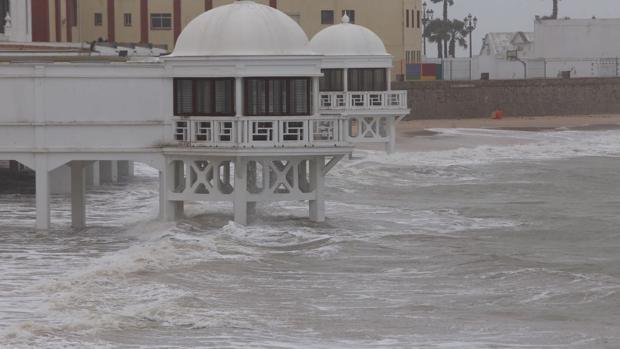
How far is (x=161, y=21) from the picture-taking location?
261ft

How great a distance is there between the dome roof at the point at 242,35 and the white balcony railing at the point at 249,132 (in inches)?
49.4

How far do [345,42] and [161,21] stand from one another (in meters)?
26.6

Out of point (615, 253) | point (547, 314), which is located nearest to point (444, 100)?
point (615, 253)

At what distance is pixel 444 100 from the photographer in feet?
283

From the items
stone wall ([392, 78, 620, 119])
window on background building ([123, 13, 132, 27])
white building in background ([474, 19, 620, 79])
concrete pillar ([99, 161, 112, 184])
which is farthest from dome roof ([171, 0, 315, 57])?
white building in background ([474, 19, 620, 79])

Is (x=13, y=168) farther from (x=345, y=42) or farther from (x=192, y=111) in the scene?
(x=192, y=111)

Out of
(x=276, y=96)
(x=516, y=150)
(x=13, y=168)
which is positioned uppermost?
(x=276, y=96)

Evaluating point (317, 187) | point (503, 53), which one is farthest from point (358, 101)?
point (503, 53)

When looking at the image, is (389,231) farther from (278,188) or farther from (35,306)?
(35,306)

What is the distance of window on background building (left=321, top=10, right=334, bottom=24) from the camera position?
82.3m

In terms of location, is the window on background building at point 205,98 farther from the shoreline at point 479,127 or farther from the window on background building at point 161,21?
the window on background building at point 161,21

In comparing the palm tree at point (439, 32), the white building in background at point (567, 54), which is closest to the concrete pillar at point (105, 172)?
the white building in background at point (567, 54)

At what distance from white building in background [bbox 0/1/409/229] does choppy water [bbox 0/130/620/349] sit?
1209 millimetres

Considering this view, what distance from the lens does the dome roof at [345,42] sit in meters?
54.4
